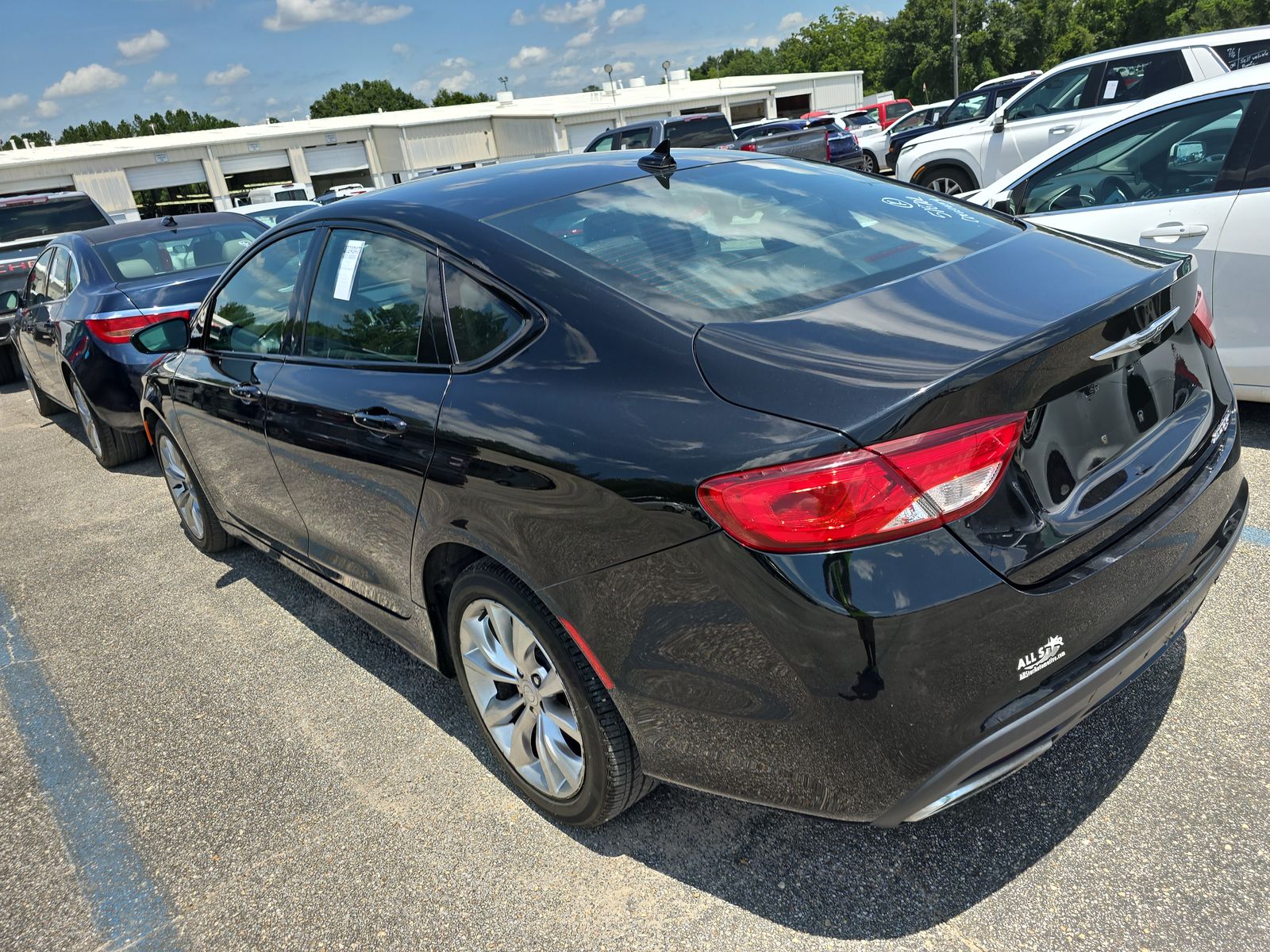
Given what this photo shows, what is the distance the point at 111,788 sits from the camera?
3.12 m

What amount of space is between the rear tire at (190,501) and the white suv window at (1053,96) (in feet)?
30.4

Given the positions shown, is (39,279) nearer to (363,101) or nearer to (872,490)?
(872,490)

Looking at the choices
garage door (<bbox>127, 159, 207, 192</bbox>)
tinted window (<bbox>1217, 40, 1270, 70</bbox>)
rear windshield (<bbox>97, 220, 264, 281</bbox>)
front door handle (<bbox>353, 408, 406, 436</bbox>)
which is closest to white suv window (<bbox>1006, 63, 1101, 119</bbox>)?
A: tinted window (<bbox>1217, 40, 1270, 70</bbox>)

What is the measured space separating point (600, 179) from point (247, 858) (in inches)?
88.8

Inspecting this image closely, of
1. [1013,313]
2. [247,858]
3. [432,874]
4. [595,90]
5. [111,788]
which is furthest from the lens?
[595,90]

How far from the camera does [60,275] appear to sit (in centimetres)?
750

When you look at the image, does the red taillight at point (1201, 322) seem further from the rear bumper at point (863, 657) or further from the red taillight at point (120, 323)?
the red taillight at point (120, 323)

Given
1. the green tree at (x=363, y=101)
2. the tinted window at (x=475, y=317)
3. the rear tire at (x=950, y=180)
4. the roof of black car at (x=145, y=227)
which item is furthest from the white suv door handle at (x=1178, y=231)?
the green tree at (x=363, y=101)

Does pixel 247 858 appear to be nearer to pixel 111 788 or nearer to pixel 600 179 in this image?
pixel 111 788

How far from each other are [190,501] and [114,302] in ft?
7.56

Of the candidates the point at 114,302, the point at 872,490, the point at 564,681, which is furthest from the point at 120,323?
the point at 872,490

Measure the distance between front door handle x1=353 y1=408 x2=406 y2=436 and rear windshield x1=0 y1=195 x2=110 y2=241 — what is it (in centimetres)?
1169

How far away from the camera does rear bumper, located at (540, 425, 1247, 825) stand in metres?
1.75

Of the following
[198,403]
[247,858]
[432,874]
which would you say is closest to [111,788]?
[247,858]
